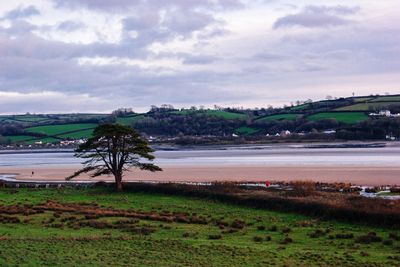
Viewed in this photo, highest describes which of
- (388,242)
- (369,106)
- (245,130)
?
(369,106)

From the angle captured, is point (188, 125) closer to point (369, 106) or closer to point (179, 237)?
point (369, 106)

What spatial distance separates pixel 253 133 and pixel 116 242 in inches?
5560

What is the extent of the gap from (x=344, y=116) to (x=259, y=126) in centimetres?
3151

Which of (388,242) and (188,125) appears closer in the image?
(388,242)

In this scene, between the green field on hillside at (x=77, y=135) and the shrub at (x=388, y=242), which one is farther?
the green field on hillside at (x=77, y=135)

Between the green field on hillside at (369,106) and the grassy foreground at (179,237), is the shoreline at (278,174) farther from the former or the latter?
the green field on hillside at (369,106)

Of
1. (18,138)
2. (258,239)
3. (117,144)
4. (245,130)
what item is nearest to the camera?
(258,239)

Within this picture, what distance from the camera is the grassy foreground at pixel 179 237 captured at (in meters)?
20.4

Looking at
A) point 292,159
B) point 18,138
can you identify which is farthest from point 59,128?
point 292,159

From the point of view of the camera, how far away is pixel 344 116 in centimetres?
14575

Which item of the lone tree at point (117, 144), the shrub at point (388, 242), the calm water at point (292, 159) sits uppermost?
the lone tree at point (117, 144)

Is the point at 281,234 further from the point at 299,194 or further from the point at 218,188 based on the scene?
the point at 218,188

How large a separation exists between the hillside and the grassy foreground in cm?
10453

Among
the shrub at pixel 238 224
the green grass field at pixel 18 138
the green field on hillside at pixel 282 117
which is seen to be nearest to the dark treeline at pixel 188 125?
the green field on hillside at pixel 282 117
